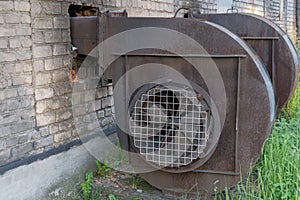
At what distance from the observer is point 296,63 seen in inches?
160

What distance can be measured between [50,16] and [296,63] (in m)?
2.55

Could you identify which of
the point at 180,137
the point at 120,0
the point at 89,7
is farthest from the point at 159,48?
the point at 120,0

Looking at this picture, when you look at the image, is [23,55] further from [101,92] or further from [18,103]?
[101,92]

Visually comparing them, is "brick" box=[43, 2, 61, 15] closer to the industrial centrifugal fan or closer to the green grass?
the industrial centrifugal fan

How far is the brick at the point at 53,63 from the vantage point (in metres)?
3.12

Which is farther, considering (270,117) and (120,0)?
(120,0)

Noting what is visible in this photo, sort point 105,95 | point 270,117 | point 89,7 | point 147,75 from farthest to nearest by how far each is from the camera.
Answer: point 105,95 < point 89,7 < point 147,75 < point 270,117

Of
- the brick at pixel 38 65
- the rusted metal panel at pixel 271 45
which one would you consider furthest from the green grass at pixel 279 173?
the brick at pixel 38 65

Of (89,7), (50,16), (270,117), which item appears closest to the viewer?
(270,117)

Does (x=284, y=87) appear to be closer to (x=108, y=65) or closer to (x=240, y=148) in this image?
(x=240, y=148)

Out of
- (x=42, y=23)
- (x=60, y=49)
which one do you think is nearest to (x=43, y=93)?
(x=60, y=49)

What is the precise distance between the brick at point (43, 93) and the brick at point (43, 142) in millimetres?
341

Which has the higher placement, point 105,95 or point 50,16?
point 50,16

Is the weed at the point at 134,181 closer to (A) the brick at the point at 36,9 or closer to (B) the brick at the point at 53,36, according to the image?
(B) the brick at the point at 53,36
